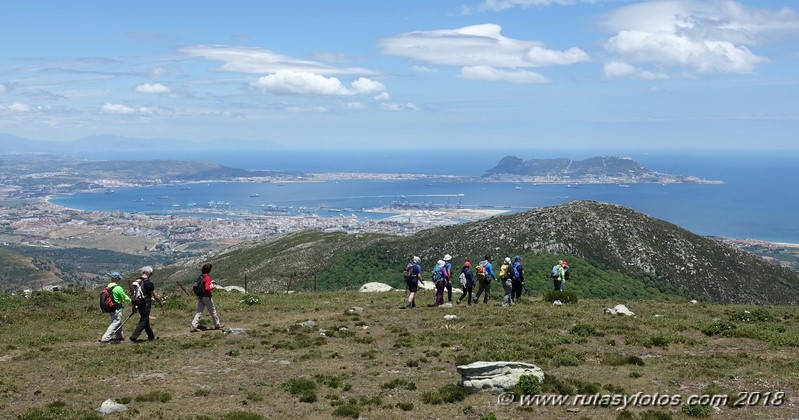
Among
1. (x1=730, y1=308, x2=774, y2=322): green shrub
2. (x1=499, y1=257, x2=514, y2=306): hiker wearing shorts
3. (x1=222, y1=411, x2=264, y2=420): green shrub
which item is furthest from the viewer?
(x1=499, y1=257, x2=514, y2=306): hiker wearing shorts

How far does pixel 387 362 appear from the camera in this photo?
20.5 meters

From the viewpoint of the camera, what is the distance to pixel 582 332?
2373cm

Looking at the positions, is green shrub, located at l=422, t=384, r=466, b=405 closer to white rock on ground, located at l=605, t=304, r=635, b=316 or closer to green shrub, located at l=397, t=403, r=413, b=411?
green shrub, located at l=397, t=403, r=413, b=411

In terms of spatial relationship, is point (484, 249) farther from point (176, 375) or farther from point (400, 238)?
point (176, 375)

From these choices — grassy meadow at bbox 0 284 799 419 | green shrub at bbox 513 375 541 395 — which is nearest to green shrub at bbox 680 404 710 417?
grassy meadow at bbox 0 284 799 419

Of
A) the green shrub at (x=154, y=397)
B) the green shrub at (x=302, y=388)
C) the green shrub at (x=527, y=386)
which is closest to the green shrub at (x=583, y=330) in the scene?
the green shrub at (x=527, y=386)

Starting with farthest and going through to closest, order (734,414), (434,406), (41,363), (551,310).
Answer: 1. (551,310)
2. (41,363)
3. (434,406)
4. (734,414)

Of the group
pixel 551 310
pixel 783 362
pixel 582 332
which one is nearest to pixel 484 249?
pixel 551 310

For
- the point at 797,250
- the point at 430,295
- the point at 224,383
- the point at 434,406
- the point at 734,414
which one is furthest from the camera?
the point at 797,250

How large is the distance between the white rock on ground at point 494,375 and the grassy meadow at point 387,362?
0.36 meters

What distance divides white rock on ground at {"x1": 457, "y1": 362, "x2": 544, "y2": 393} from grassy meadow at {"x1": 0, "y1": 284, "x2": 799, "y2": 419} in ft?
1.18

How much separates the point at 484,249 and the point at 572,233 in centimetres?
1083

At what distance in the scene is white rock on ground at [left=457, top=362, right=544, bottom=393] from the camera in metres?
16.7

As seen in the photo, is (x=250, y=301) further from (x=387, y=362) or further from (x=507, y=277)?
(x=387, y=362)
